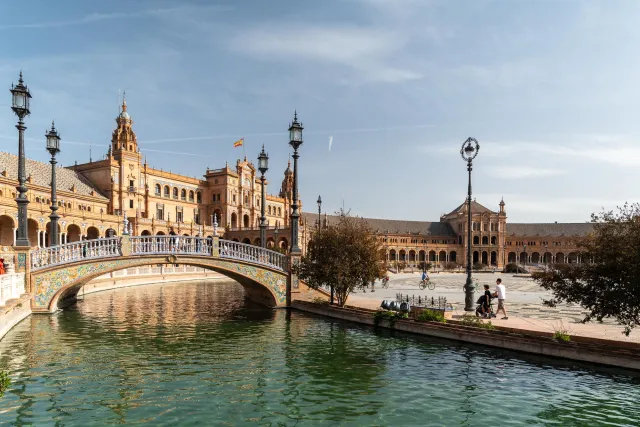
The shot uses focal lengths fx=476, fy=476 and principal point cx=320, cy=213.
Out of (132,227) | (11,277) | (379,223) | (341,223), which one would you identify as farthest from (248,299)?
(379,223)

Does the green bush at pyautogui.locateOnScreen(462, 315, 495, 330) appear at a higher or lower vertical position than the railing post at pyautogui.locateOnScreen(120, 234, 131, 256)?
lower

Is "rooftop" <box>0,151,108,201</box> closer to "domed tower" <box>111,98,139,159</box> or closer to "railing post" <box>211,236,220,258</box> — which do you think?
"domed tower" <box>111,98,139,159</box>

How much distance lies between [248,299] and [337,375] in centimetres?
1944

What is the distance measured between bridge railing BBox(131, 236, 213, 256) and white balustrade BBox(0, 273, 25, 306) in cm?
481

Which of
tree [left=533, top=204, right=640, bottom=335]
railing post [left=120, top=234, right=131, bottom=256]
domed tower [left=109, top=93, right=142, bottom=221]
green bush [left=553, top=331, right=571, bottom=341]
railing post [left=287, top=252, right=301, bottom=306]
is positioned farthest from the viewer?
domed tower [left=109, top=93, right=142, bottom=221]

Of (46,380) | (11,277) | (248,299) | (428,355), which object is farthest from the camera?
(248,299)

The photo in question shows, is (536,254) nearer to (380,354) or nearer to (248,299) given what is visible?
(248,299)

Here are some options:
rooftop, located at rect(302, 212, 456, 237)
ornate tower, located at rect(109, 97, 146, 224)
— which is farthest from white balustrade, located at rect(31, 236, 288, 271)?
rooftop, located at rect(302, 212, 456, 237)

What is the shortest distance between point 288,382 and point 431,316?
26.8 ft

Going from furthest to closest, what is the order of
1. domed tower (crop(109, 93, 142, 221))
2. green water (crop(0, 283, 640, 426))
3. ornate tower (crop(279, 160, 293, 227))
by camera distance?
ornate tower (crop(279, 160, 293, 227)), domed tower (crop(109, 93, 142, 221)), green water (crop(0, 283, 640, 426))

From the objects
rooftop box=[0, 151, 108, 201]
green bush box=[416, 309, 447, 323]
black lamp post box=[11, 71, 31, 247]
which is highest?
rooftop box=[0, 151, 108, 201]

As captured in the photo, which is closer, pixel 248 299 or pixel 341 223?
pixel 341 223

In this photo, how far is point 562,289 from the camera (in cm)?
1455

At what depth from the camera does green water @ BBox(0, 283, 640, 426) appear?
1020 centimetres
